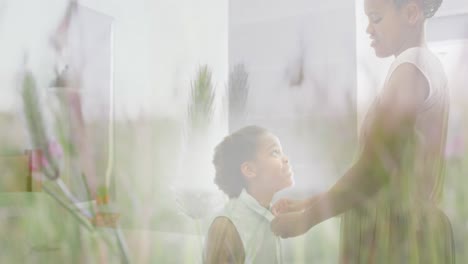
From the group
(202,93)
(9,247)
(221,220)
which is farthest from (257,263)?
(9,247)

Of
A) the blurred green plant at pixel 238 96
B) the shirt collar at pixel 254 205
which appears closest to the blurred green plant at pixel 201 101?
the blurred green plant at pixel 238 96

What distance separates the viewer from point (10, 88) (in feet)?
3.54

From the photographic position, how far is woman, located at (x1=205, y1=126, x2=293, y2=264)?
862 millimetres

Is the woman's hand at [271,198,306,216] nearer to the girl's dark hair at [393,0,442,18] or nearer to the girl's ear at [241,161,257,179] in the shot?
the girl's ear at [241,161,257,179]

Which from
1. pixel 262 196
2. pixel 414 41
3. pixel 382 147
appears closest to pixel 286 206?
pixel 262 196

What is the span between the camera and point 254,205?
872mm

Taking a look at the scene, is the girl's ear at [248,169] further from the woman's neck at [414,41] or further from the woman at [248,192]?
the woman's neck at [414,41]

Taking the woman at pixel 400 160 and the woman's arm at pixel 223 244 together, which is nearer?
the woman at pixel 400 160

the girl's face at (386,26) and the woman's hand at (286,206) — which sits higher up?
the girl's face at (386,26)

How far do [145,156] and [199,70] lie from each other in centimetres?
21

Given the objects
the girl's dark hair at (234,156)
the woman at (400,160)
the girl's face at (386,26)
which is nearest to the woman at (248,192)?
the girl's dark hair at (234,156)

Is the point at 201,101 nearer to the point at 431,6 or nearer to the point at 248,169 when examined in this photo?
the point at 248,169

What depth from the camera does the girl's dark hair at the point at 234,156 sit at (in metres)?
0.88

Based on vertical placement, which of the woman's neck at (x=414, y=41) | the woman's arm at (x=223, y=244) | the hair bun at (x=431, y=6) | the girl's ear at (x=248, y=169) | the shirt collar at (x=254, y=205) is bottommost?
the woman's arm at (x=223, y=244)
